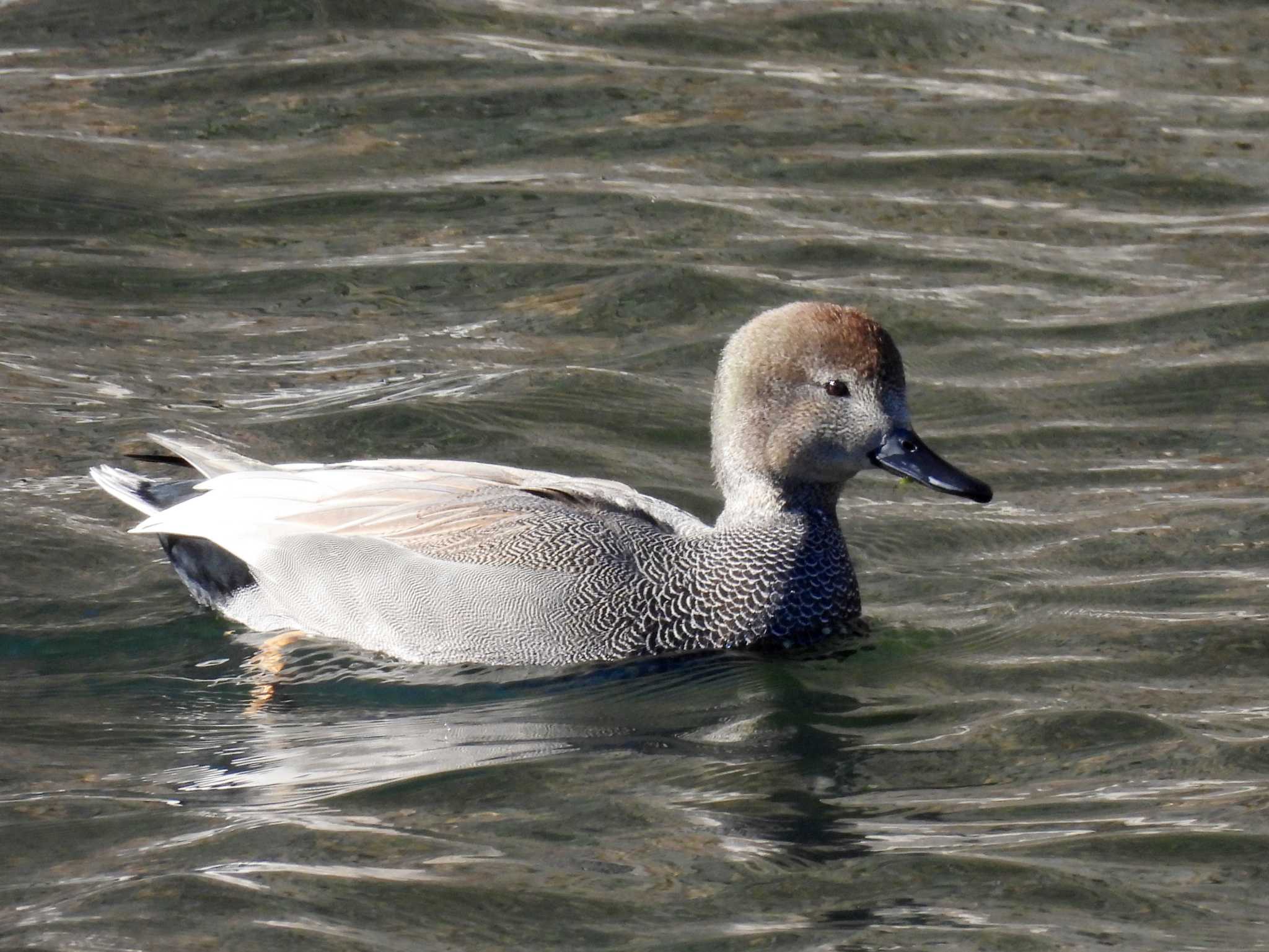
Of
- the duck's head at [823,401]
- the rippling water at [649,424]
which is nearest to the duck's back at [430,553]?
the rippling water at [649,424]

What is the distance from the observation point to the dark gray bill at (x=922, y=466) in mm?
5852

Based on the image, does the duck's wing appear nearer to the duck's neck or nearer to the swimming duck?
the swimming duck

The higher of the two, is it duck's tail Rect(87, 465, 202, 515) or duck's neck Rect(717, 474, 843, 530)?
duck's neck Rect(717, 474, 843, 530)

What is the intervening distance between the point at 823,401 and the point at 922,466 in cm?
33

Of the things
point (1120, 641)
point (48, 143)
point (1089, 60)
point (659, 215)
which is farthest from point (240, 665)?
point (1089, 60)

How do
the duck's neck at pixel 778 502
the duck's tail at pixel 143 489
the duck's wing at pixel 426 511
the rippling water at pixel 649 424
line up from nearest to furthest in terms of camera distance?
1. the rippling water at pixel 649 424
2. the duck's wing at pixel 426 511
3. the duck's neck at pixel 778 502
4. the duck's tail at pixel 143 489

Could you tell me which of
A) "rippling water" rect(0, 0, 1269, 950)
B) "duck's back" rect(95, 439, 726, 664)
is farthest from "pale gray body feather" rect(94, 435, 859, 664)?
"rippling water" rect(0, 0, 1269, 950)

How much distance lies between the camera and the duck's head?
5.90 meters

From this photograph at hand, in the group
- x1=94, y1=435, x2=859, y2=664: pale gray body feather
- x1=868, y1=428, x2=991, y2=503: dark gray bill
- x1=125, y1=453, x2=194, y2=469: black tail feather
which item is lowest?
x1=94, y1=435, x2=859, y2=664: pale gray body feather

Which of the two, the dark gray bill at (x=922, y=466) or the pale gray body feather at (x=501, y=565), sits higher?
the dark gray bill at (x=922, y=466)

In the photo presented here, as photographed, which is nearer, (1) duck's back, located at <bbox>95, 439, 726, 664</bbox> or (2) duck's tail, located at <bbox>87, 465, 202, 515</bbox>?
(1) duck's back, located at <bbox>95, 439, 726, 664</bbox>

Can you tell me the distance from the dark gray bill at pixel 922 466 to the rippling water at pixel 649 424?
492mm

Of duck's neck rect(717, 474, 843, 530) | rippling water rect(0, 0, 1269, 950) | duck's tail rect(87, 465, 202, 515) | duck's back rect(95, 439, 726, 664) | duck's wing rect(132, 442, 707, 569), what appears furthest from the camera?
duck's tail rect(87, 465, 202, 515)

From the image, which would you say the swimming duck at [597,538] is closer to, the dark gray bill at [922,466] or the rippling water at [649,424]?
the dark gray bill at [922,466]
